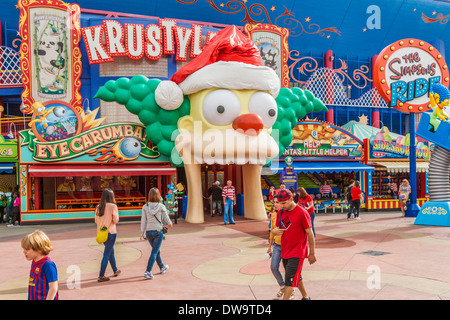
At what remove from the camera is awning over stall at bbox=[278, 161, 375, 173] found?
60.0ft

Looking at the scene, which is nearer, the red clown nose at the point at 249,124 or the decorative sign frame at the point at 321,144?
the red clown nose at the point at 249,124

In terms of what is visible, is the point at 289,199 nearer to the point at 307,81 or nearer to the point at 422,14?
the point at 307,81

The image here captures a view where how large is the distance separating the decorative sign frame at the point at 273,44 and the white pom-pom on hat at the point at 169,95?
7.31m

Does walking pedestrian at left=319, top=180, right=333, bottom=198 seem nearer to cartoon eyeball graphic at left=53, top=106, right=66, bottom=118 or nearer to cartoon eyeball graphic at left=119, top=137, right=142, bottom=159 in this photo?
cartoon eyeball graphic at left=119, top=137, right=142, bottom=159

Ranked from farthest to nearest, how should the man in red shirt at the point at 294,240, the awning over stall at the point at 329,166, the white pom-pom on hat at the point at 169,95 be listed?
1. the awning over stall at the point at 329,166
2. the white pom-pom on hat at the point at 169,95
3. the man in red shirt at the point at 294,240

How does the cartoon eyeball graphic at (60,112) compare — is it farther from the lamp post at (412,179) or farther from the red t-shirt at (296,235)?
the lamp post at (412,179)

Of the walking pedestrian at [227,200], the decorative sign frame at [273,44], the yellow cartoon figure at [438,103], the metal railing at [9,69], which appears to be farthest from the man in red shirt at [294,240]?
the metal railing at [9,69]

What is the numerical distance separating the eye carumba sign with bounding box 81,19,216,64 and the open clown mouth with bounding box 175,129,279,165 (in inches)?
305

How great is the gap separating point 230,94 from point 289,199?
943 cm

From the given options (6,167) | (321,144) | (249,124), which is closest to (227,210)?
(249,124)

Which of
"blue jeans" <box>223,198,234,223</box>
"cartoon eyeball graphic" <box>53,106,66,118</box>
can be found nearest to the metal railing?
"cartoon eyeball graphic" <box>53,106,66,118</box>

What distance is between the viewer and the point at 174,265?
8.41 m

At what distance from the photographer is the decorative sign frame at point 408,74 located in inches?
591

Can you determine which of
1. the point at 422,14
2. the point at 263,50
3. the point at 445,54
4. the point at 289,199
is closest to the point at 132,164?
the point at 263,50
